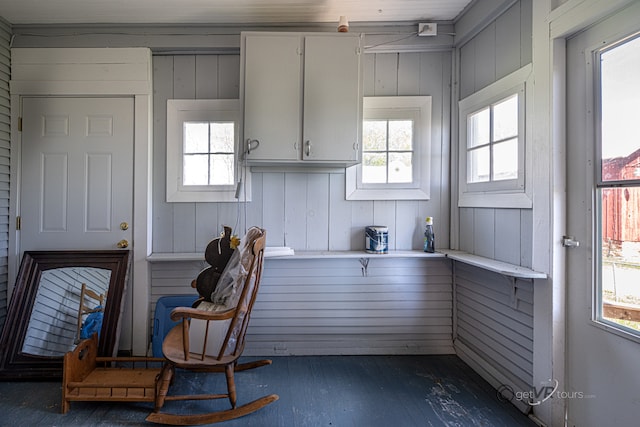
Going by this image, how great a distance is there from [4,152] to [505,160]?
3.58 m

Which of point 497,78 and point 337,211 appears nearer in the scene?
point 497,78

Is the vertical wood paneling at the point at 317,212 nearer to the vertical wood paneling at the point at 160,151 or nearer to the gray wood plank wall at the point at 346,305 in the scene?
the gray wood plank wall at the point at 346,305

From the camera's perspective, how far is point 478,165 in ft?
7.68

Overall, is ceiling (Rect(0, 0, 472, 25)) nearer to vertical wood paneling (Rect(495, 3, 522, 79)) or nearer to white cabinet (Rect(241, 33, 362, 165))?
white cabinet (Rect(241, 33, 362, 165))

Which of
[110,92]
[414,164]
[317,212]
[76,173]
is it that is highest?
[110,92]

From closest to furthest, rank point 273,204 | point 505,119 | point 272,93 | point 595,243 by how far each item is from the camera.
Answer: point 595,243, point 505,119, point 272,93, point 273,204

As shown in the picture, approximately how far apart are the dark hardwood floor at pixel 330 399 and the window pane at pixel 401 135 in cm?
168

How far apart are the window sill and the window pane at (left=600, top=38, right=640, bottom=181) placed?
57 cm

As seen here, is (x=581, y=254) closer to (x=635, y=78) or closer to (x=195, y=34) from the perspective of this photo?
(x=635, y=78)

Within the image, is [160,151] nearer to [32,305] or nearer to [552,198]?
[32,305]

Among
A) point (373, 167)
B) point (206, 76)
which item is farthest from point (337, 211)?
point (206, 76)

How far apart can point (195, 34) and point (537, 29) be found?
2283 millimetres

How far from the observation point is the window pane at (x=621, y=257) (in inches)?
53.7

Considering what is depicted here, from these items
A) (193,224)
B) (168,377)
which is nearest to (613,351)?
(168,377)
